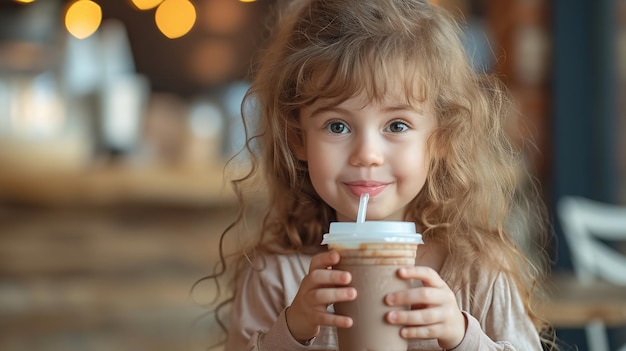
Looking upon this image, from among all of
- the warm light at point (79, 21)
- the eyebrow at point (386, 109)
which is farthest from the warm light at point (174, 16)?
the eyebrow at point (386, 109)

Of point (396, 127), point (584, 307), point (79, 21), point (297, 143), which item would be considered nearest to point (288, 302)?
point (297, 143)

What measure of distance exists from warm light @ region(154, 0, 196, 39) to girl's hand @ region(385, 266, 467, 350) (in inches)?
172

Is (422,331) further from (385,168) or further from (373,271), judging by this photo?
(385,168)

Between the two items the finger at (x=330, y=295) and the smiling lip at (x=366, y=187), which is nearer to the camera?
the finger at (x=330, y=295)

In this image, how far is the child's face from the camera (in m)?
1.44

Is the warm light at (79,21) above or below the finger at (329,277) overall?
above

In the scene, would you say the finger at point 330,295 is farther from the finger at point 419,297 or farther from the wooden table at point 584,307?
the wooden table at point 584,307

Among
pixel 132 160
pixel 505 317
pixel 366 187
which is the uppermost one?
pixel 132 160

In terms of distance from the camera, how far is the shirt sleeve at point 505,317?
5.02 feet

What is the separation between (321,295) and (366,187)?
243 mm

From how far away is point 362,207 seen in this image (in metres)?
1.40

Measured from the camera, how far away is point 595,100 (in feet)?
14.5

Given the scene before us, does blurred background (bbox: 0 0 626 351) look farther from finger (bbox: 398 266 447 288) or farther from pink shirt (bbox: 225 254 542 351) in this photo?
finger (bbox: 398 266 447 288)

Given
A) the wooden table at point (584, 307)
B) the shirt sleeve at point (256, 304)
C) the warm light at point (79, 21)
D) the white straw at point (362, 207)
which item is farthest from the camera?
the warm light at point (79, 21)
